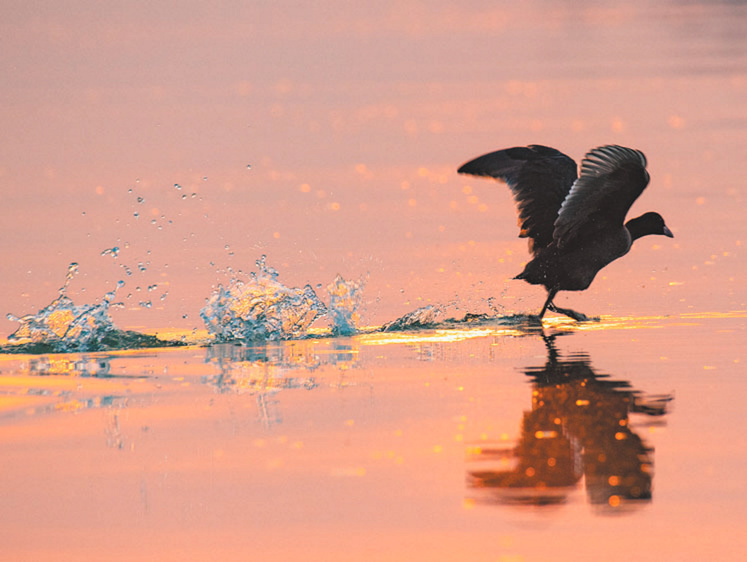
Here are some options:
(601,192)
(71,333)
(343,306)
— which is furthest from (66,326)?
(601,192)

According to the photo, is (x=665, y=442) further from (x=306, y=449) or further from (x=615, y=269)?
(x=615, y=269)

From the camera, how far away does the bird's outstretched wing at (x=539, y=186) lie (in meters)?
13.9

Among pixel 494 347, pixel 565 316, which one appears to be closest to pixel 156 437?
pixel 494 347

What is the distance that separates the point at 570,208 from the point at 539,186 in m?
1.17

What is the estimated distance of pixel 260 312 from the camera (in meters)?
13.0

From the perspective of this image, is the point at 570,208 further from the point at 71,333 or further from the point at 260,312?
the point at 71,333

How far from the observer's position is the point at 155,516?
586 centimetres

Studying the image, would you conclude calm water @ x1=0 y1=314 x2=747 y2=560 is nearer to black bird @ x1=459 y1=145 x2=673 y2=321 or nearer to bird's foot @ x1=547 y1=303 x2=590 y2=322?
black bird @ x1=459 y1=145 x2=673 y2=321

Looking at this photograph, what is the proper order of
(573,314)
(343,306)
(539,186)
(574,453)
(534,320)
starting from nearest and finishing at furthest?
(574,453)
(573,314)
(343,306)
(534,320)
(539,186)

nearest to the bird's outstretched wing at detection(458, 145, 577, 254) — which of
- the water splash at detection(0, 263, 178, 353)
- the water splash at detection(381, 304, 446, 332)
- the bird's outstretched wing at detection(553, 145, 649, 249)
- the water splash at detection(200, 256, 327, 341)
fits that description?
the bird's outstretched wing at detection(553, 145, 649, 249)

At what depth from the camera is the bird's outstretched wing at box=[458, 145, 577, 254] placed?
1391 centimetres

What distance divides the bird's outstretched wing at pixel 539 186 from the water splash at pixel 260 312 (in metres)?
2.29

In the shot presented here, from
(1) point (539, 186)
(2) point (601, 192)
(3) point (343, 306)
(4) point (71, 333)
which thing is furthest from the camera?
(1) point (539, 186)

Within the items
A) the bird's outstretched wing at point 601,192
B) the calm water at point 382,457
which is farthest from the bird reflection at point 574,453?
the bird's outstretched wing at point 601,192
